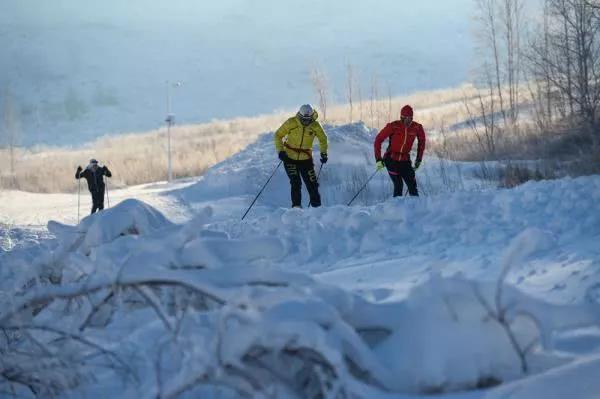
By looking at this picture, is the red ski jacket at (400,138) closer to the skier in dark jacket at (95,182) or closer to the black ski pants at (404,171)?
the black ski pants at (404,171)

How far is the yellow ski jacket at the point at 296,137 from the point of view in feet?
37.4

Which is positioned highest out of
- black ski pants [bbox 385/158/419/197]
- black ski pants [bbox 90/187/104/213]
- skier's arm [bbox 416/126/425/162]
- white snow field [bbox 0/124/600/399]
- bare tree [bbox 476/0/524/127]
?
bare tree [bbox 476/0/524/127]

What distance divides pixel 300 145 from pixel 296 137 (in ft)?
0.47

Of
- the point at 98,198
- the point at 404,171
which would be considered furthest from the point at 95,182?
the point at 404,171

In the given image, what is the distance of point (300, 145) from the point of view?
11516 mm

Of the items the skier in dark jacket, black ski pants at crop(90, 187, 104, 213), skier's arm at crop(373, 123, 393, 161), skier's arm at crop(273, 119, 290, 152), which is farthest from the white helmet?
black ski pants at crop(90, 187, 104, 213)

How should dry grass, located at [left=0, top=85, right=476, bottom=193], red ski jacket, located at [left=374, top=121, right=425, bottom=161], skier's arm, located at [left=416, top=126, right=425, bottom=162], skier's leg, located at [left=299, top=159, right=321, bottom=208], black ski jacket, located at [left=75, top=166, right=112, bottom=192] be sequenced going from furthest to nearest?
1. dry grass, located at [left=0, top=85, right=476, bottom=193]
2. black ski jacket, located at [left=75, top=166, right=112, bottom=192]
3. skier's leg, located at [left=299, top=159, right=321, bottom=208]
4. skier's arm, located at [left=416, top=126, right=425, bottom=162]
5. red ski jacket, located at [left=374, top=121, right=425, bottom=161]

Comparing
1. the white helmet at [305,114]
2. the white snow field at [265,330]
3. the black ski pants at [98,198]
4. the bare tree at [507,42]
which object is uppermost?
the bare tree at [507,42]

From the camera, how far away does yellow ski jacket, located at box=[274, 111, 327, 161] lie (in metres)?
11.4

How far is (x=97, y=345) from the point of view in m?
2.98

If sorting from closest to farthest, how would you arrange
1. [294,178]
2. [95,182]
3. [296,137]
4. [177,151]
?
1. [296,137]
2. [294,178]
3. [95,182]
4. [177,151]

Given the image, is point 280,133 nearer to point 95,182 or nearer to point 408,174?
point 408,174

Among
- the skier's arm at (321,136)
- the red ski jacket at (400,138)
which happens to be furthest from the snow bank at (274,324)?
the skier's arm at (321,136)

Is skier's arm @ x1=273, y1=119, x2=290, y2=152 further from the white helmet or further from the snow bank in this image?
the snow bank
